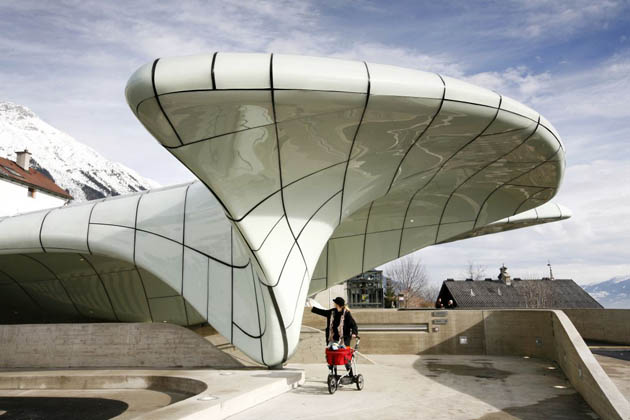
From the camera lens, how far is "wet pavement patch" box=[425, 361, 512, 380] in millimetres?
12227

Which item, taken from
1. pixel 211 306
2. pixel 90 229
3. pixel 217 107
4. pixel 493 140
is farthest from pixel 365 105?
pixel 90 229

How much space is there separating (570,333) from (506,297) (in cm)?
4832

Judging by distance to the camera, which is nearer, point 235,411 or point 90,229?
point 235,411

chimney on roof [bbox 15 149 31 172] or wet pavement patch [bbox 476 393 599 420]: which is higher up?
chimney on roof [bbox 15 149 31 172]

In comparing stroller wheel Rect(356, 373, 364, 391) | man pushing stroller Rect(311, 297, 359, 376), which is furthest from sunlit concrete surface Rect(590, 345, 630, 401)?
man pushing stroller Rect(311, 297, 359, 376)

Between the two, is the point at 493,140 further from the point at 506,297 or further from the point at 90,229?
the point at 506,297

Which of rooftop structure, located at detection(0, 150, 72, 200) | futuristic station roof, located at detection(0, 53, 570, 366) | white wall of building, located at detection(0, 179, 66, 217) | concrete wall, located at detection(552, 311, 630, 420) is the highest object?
rooftop structure, located at detection(0, 150, 72, 200)

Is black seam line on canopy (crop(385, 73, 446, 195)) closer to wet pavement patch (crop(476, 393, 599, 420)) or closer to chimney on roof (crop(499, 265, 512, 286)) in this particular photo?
wet pavement patch (crop(476, 393, 599, 420))

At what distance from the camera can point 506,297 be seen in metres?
55.9

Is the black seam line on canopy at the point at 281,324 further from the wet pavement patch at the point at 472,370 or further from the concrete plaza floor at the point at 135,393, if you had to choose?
the wet pavement patch at the point at 472,370

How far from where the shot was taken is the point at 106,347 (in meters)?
14.4

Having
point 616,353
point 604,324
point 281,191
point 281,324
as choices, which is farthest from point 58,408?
point 604,324

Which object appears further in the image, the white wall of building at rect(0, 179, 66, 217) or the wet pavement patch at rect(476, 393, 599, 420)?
the white wall of building at rect(0, 179, 66, 217)

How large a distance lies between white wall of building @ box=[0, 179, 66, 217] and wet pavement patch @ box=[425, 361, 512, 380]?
41.2 meters
